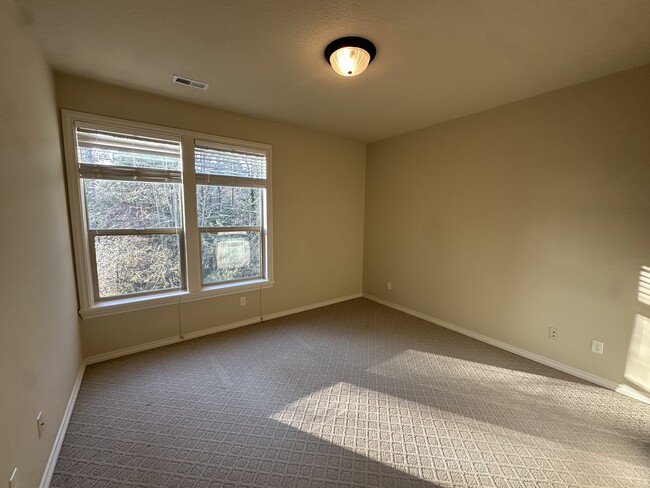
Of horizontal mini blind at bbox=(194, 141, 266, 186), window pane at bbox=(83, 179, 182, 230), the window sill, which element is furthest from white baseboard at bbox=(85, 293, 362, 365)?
horizontal mini blind at bbox=(194, 141, 266, 186)

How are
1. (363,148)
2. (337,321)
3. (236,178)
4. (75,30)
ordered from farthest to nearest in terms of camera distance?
(363,148)
(337,321)
(236,178)
(75,30)

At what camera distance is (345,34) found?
176cm

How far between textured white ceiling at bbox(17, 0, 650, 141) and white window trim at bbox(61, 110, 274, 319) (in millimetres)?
372

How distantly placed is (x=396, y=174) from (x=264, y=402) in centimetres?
327

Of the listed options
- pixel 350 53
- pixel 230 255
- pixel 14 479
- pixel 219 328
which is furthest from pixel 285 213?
pixel 14 479

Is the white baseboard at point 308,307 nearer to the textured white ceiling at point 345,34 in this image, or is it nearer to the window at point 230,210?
the window at point 230,210

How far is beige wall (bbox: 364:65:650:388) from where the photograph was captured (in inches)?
86.5

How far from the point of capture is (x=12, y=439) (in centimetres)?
115

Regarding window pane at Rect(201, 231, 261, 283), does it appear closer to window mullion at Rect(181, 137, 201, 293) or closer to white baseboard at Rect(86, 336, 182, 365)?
window mullion at Rect(181, 137, 201, 293)

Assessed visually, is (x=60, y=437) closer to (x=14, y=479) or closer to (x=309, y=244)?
(x=14, y=479)

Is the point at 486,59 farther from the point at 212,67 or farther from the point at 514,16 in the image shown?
the point at 212,67

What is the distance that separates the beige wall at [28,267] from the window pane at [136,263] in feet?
1.74

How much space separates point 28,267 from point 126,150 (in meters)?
1.59

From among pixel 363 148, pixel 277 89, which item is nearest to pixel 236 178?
pixel 277 89
